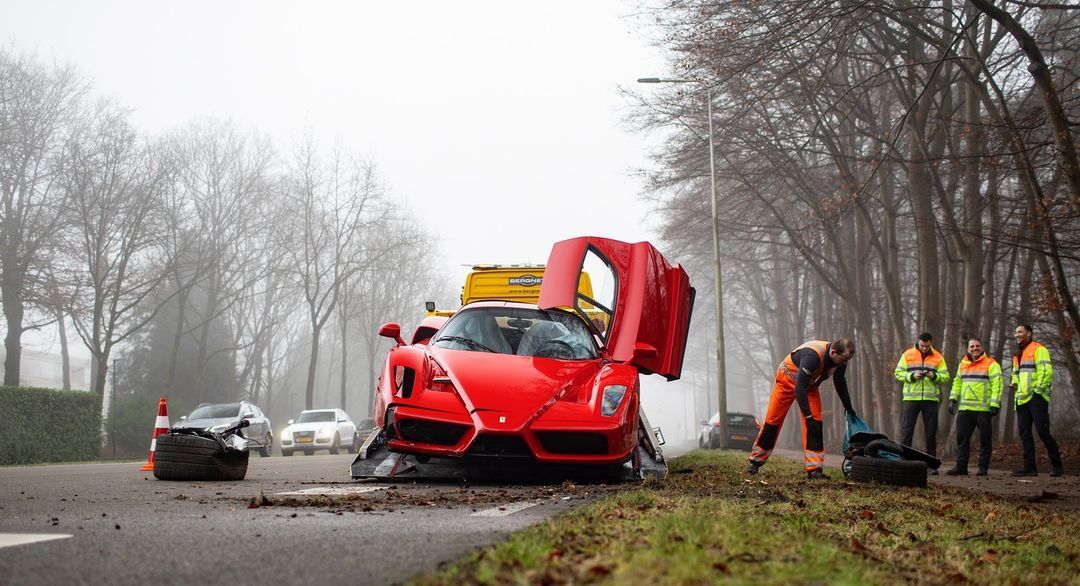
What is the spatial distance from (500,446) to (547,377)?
901 millimetres

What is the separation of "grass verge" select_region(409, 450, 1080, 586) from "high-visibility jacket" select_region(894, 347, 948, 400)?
5874 mm

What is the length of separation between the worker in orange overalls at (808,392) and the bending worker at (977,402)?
402 centimetres

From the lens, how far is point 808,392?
10789 millimetres

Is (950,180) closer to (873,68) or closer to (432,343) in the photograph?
(873,68)

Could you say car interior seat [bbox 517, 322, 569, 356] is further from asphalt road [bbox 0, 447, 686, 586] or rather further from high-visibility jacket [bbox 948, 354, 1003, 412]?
high-visibility jacket [bbox 948, 354, 1003, 412]

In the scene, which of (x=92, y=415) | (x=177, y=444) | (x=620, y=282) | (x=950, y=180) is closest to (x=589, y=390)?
(x=620, y=282)

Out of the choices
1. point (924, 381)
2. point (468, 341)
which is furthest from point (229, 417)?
point (924, 381)

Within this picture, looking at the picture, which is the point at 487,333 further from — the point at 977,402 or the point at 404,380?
the point at 977,402

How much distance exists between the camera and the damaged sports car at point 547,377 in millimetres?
8281

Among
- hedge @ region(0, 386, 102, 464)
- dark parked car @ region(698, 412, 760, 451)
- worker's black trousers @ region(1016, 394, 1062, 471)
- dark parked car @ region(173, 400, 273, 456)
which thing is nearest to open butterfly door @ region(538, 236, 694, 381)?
worker's black trousers @ region(1016, 394, 1062, 471)

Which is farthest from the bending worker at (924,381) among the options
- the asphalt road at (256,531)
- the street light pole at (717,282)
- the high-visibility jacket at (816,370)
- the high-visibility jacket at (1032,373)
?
the street light pole at (717,282)

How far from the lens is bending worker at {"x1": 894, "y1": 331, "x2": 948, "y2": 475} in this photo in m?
13.9

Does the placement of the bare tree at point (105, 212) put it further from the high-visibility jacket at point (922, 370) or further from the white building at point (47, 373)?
the white building at point (47, 373)

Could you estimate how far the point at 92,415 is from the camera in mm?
26391
